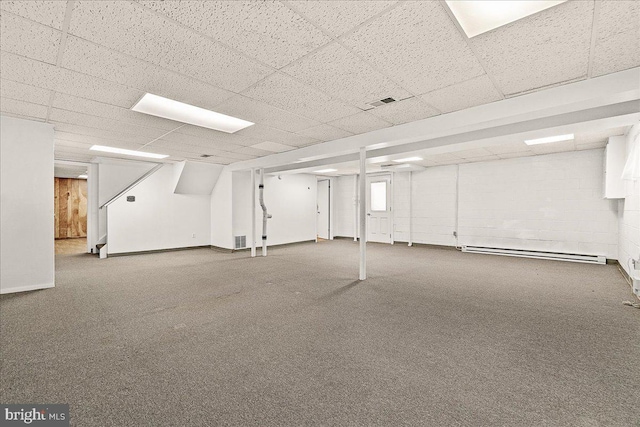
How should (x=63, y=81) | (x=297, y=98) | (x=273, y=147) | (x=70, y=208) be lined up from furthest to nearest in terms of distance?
(x=70, y=208) → (x=273, y=147) → (x=297, y=98) → (x=63, y=81)

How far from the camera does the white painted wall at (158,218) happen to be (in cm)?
702

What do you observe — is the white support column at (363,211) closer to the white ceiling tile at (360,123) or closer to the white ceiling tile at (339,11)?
the white ceiling tile at (360,123)

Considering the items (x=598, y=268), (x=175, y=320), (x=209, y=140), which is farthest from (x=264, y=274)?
(x=598, y=268)

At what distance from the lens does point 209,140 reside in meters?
4.97

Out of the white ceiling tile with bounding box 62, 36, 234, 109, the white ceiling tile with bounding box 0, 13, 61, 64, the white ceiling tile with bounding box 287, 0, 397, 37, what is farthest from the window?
the white ceiling tile with bounding box 0, 13, 61, 64

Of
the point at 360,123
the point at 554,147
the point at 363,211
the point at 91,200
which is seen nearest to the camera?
the point at 360,123

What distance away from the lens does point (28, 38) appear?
201 cm

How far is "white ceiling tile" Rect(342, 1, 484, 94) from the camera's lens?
1814 millimetres

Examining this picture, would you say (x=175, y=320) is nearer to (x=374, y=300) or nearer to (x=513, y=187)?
(x=374, y=300)

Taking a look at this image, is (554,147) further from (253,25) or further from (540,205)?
(253,25)

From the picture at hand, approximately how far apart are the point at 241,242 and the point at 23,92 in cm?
540

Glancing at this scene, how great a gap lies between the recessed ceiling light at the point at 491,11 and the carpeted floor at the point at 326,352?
240 centimetres

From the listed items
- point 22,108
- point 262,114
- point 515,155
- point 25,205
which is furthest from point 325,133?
point 515,155

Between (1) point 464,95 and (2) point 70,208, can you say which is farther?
(2) point 70,208
